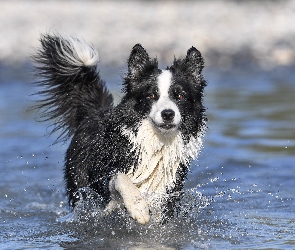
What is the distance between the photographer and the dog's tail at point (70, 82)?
316 inches

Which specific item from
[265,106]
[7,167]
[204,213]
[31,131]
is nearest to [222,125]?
[265,106]

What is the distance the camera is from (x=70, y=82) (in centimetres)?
817

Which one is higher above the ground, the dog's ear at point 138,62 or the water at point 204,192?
the dog's ear at point 138,62

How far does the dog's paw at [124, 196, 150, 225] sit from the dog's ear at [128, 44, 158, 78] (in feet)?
4.02

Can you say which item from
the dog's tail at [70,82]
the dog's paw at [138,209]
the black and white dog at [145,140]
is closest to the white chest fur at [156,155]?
the black and white dog at [145,140]

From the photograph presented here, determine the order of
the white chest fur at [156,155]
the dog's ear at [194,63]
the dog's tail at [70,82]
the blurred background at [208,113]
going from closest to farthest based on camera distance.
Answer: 1. the white chest fur at [156,155]
2. the dog's ear at [194,63]
3. the blurred background at [208,113]
4. the dog's tail at [70,82]

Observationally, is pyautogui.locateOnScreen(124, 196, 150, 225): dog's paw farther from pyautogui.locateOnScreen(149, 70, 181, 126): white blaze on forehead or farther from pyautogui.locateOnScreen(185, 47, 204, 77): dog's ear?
pyautogui.locateOnScreen(185, 47, 204, 77): dog's ear

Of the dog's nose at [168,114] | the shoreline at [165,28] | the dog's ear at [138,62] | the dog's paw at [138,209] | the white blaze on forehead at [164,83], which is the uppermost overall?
the shoreline at [165,28]

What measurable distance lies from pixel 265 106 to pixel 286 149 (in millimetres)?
4179

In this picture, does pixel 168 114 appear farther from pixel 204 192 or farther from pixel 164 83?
pixel 204 192

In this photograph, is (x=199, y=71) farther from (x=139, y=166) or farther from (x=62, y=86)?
(x=62, y=86)

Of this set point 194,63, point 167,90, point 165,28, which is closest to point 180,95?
point 167,90

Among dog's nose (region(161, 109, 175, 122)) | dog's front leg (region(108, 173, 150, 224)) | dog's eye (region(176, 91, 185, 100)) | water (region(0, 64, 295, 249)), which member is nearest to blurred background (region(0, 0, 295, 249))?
water (region(0, 64, 295, 249))

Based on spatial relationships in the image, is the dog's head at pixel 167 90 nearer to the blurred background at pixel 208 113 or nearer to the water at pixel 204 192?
the blurred background at pixel 208 113
